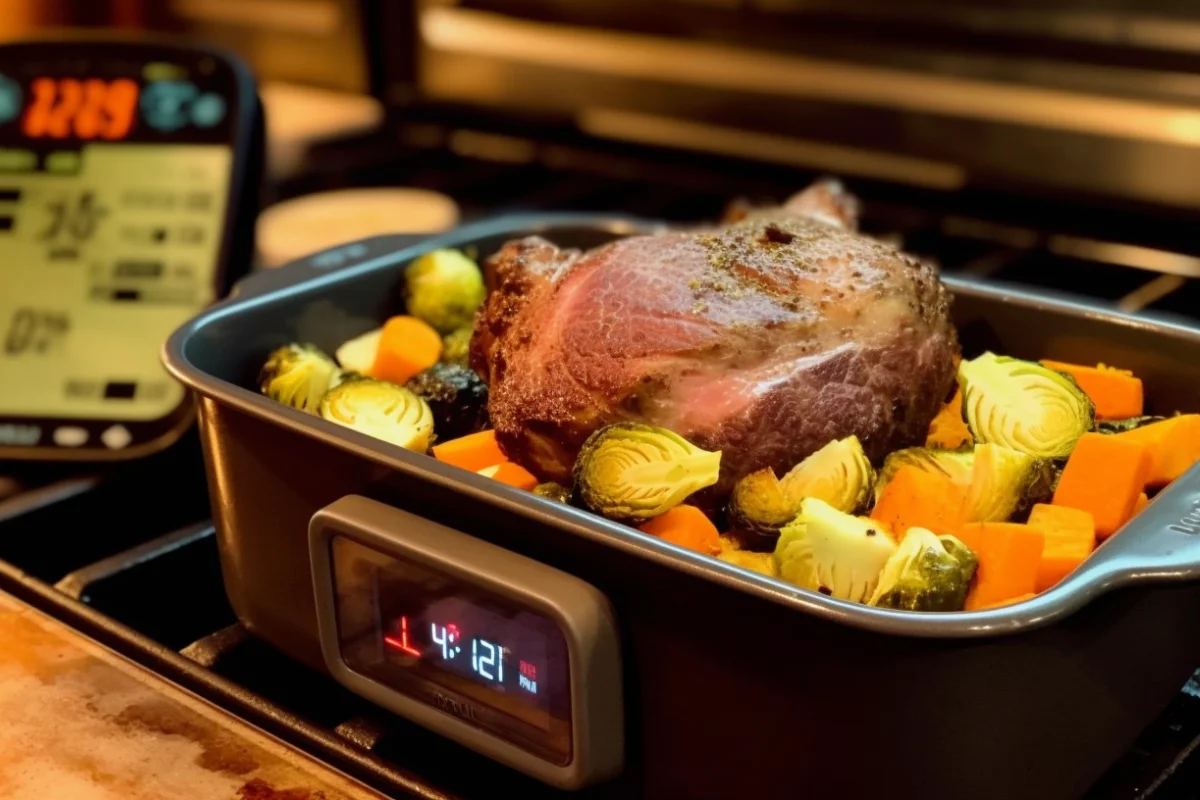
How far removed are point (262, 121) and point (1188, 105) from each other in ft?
4.67

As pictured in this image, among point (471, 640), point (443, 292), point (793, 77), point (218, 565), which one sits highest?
point (793, 77)

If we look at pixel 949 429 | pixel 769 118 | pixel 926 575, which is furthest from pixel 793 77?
pixel 926 575

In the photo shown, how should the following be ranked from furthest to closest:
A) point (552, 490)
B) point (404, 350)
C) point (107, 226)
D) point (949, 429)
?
point (107, 226) → point (404, 350) → point (949, 429) → point (552, 490)

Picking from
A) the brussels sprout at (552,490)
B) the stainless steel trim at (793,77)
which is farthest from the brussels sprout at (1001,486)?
the stainless steel trim at (793,77)

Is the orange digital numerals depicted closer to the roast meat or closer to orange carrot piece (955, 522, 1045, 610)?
the roast meat

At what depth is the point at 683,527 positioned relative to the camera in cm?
101

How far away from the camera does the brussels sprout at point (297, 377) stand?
1.25 m

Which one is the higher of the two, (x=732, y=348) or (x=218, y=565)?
(x=732, y=348)

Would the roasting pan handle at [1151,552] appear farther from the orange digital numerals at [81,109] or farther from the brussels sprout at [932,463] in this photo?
the orange digital numerals at [81,109]

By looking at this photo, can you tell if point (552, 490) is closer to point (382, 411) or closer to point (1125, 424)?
point (382, 411)

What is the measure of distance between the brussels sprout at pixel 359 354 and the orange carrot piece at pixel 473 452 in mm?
264

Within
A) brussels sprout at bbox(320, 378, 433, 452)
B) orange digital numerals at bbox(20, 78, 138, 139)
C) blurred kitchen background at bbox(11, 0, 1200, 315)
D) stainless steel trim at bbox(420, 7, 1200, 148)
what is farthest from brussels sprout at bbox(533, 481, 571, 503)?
stainless steel trim at bbox(420, 7, 1200, 148)

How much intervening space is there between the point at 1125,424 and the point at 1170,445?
0.28ft

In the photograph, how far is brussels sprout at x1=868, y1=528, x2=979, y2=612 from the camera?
0.87 meters
